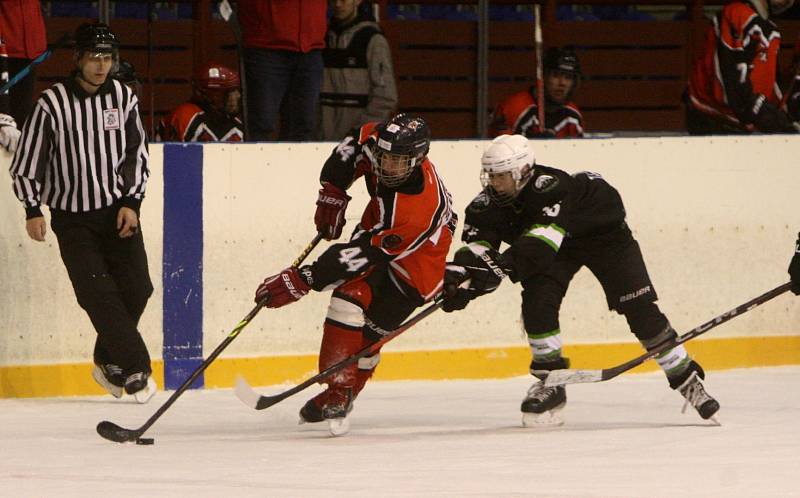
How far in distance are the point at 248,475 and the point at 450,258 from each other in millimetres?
2454

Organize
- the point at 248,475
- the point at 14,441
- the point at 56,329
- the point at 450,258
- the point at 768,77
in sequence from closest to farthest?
the point at 248,475 → the point at 14,441 → the point at 56,329 → the point at 450,258 → the point at 768,77

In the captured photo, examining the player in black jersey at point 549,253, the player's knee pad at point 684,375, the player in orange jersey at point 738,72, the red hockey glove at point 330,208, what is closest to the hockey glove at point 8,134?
the red hockey glove at point 330,208

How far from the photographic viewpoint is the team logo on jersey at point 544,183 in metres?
5.71

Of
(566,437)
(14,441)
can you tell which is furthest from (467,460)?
(14,441)

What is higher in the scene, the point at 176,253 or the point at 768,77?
the point at 768,77

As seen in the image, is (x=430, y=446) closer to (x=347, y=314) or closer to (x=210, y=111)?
(x=347, y=314)

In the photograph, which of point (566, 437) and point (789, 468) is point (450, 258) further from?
point (789, 468)

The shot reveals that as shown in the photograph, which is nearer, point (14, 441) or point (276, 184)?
point (14, 441)

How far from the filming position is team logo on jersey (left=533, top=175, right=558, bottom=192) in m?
5.71

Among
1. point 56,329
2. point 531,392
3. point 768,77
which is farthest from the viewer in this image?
point 768,77

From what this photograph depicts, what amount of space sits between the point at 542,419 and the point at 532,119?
205 centimetres

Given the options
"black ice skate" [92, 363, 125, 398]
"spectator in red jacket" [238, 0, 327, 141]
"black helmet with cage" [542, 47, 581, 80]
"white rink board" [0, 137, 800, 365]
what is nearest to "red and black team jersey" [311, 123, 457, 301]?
"white rink board" [0, 137, 800, 365]

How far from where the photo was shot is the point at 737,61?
7625mm

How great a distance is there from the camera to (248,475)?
4.89m
